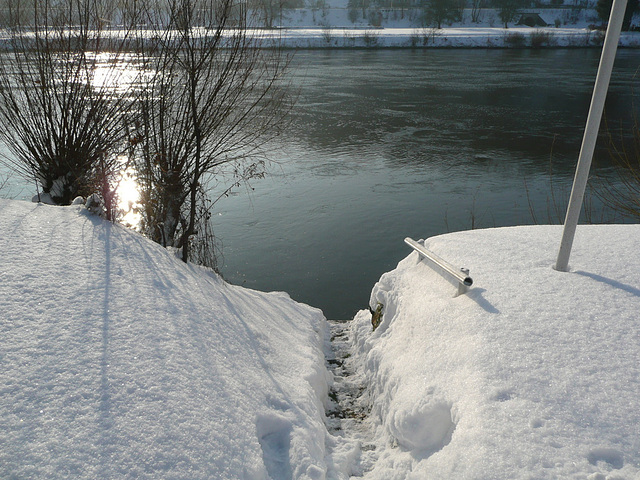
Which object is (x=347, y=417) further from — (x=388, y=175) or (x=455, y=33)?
(x=455, y=33)

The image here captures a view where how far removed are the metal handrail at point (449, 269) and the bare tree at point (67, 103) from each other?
461 cm

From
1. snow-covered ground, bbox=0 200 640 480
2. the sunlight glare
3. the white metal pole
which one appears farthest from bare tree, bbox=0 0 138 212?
the white metal pole

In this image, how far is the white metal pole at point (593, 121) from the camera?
15.4 feet

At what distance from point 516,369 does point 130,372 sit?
2798mm

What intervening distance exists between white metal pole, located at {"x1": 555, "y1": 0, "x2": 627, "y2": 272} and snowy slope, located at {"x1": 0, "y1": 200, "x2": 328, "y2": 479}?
285cm

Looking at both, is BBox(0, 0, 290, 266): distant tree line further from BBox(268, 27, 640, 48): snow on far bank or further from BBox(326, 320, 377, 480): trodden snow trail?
BBox(268, 27, 640, 48): snow on far bank

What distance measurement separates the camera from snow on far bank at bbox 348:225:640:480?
3281 millimetres

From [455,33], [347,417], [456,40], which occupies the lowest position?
[347,417]

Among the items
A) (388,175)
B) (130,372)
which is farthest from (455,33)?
(130,372)

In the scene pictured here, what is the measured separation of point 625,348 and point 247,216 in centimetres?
1010

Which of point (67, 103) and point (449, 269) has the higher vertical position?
point (67, 103)

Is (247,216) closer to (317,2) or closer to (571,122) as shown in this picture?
(571,122)

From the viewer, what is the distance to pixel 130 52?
27.8ft

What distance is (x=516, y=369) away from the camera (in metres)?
3.89
